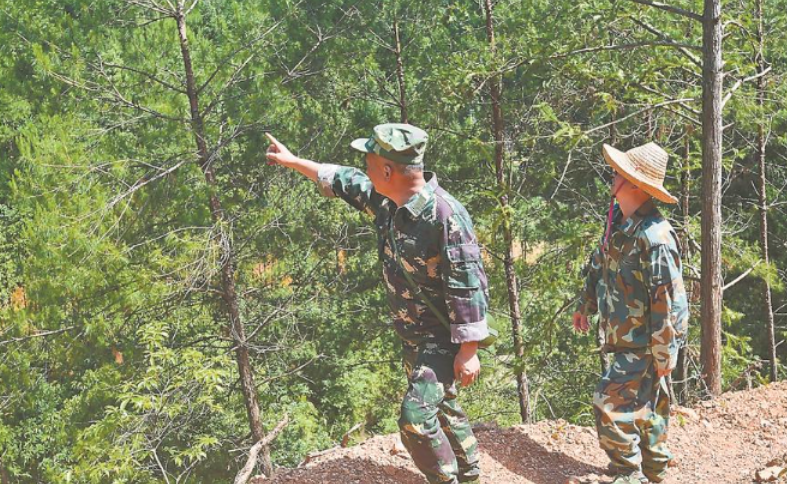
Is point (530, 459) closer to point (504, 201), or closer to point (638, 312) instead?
point (638, 312)

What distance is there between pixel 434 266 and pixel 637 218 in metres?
1.09

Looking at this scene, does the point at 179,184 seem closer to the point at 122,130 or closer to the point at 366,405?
the point at 122,130

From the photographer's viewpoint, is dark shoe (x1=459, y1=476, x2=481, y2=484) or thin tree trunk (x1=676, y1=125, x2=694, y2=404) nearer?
dark shoe (x1=459, y1=476, x2=481, y2=484)

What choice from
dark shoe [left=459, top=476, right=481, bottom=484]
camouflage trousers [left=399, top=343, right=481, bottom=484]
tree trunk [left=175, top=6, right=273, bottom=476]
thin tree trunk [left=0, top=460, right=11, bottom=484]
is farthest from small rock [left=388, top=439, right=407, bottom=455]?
thin tree trunk [left=0, top=460, right=11, bottom=484]

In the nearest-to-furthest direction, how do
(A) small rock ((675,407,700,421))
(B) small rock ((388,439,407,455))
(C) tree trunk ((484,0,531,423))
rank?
(B) small rock ((388,439,407,455)) < (A) small rock ((675,407,700,421)) < (C) tree trunk ((484,0,531,423))

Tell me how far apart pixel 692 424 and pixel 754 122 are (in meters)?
3.33

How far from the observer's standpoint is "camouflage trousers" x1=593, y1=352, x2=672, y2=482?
441 cm

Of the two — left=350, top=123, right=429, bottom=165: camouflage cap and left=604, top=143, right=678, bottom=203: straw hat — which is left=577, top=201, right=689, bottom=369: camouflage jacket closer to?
left=604, top=143, right=678, bottom=203: straw hat

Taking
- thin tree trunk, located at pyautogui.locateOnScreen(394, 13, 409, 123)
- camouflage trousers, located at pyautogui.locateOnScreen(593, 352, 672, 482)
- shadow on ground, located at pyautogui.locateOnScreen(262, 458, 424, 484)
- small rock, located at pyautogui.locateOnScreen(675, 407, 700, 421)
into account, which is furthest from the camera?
thin tree trunk, located at pyautogui.locateOnScreen(394, 13, 409, 123)

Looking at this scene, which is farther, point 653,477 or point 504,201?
point 504,201

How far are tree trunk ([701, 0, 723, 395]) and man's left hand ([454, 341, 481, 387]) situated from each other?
3.25 metres

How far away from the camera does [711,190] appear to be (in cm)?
639

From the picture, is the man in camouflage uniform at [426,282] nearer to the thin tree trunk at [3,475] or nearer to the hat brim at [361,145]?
the hat brim at [361,145]

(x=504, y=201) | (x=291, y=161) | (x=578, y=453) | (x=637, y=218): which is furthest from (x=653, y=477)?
(x=504, y=201)
